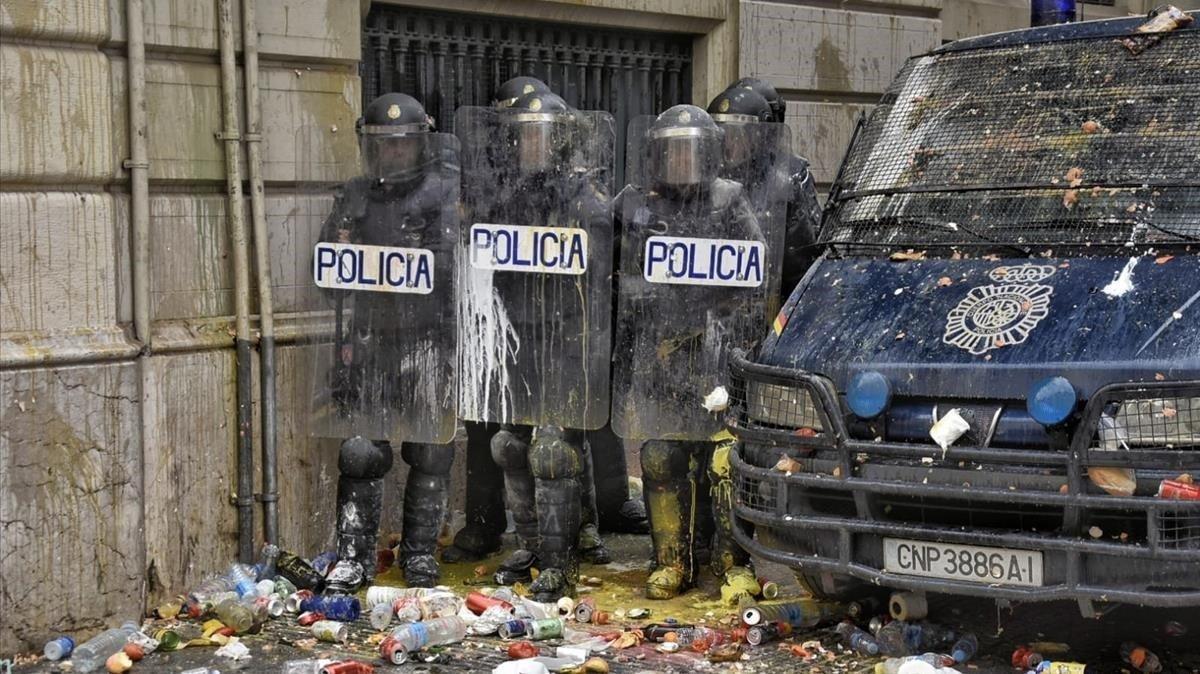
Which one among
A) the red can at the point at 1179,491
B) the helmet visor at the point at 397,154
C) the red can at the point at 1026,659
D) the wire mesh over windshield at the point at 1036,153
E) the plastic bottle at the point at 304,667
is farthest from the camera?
the helmet visor at the point at 397,154

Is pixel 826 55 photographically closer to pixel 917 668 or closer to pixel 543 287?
pixel 543 287

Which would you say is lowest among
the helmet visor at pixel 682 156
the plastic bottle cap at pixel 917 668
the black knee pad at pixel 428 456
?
the plastic bottle cap at pixel 917 668

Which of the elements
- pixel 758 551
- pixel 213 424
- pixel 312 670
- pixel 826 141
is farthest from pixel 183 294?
pixel 826 141

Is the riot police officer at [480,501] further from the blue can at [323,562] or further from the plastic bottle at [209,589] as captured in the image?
the plastic bottle at [209,589]

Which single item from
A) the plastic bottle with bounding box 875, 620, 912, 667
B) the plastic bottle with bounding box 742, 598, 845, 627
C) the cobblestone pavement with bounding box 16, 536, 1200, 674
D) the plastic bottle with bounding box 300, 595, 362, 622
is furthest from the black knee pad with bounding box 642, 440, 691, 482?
the plastic bottle with bounding box 875, 620, 912, 667

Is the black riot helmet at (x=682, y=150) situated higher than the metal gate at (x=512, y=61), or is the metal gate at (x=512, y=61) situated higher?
the metal gate at (x=512, y=61)

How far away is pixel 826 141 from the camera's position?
416 inches

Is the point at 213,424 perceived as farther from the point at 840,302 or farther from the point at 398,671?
the point at 840,302

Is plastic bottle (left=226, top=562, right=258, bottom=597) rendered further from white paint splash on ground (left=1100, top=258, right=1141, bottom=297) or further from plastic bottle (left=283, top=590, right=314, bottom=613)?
white paint splash on ground (left=1100, top=258, right=1141, bottom=297)

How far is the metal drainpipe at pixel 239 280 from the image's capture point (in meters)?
7.27

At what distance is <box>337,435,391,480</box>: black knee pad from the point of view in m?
7.49

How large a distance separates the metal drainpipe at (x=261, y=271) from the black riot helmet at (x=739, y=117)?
2.00 meters

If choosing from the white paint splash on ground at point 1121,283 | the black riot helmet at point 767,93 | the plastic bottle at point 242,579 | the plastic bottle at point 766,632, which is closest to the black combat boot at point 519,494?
the plastic bottle at point 242,579

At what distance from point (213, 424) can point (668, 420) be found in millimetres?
1919
